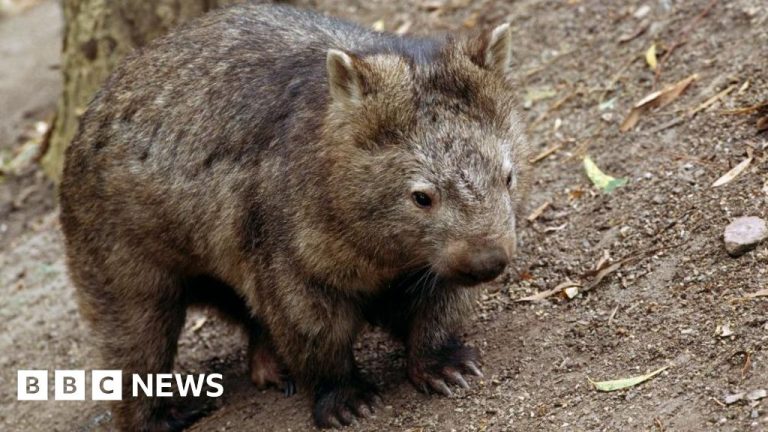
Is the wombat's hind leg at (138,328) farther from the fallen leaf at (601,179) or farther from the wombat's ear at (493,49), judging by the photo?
the fallen leaf at (601,179)

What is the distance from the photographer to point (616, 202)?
21.2 feet

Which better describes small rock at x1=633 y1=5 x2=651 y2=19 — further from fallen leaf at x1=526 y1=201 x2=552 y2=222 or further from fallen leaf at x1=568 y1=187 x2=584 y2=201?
fallen leaf at x1=526 y1=201 x2=552 y2=222

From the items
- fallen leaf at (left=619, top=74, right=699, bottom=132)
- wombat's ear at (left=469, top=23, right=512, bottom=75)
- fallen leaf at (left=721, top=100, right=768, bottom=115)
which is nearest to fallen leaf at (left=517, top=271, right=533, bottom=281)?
fallen leaf at (left=619, top=74, right=699, bottom=132)

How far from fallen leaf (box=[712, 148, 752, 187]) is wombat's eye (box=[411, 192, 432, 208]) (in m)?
1.87

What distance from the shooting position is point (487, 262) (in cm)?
492

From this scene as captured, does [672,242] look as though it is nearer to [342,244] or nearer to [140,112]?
[342,244]

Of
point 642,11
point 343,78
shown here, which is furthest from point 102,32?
point 343,78

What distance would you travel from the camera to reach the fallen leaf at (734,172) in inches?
235

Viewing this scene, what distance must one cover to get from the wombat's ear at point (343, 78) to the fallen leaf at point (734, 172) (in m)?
2.13

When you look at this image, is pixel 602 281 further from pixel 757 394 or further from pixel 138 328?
pixel 138 328

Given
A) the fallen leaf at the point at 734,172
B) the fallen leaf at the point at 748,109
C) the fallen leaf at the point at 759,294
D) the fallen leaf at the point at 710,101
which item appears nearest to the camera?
the fallen leaf at the point at 759,294

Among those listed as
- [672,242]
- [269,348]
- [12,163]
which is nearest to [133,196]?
[269,348]

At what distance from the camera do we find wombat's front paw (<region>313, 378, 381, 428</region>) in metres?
5.89

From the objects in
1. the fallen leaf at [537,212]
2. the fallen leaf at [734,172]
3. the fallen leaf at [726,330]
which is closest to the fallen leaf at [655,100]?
the fallen leaf at [537,212]
